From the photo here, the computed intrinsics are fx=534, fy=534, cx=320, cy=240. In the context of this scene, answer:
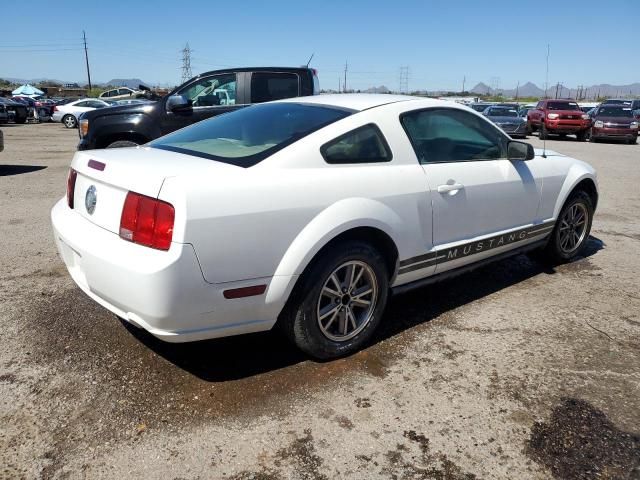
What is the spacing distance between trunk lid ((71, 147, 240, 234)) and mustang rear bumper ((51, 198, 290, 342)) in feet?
0.37

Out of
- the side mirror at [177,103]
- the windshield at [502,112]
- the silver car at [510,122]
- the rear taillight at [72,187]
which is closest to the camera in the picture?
the rear taillight at [72,187]

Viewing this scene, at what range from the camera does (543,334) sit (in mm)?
3670

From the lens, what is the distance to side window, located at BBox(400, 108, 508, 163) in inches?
143

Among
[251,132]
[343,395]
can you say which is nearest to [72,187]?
[251,132]

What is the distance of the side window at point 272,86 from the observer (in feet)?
27.1

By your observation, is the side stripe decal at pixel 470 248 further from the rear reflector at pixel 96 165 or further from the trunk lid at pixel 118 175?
the rear reflector at pixel 96 165

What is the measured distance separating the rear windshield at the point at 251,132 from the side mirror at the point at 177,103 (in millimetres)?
3634

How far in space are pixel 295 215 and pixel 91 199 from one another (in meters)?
1.18

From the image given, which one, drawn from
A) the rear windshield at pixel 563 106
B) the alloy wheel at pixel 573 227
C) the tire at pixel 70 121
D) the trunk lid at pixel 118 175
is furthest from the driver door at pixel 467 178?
the tire at pixel 70 121

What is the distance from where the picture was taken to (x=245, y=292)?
274 centimetres

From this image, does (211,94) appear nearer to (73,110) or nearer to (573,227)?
(573,227)

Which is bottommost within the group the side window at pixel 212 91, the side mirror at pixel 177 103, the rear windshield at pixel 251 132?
the rear windshield at pixel 251 132

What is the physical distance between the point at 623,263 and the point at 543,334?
7.22 feet

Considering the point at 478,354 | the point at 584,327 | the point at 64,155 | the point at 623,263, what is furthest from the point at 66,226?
the point at 64,155
